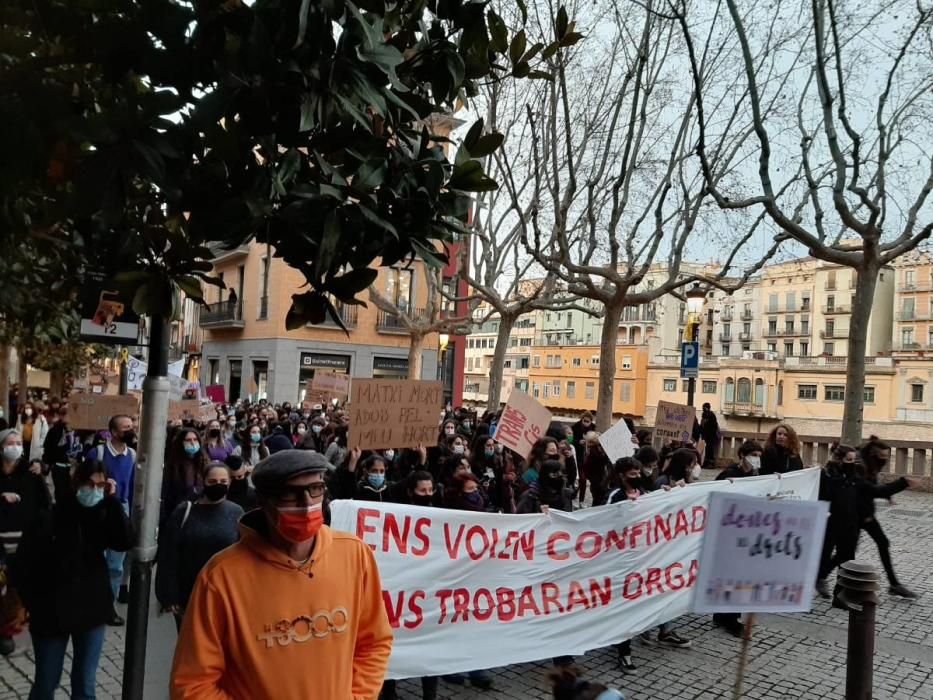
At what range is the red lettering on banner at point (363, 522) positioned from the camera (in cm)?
463

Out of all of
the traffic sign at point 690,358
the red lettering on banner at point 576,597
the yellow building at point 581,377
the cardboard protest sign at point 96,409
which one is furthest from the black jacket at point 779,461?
the yellow building at point 581,377

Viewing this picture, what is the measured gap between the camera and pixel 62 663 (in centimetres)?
401

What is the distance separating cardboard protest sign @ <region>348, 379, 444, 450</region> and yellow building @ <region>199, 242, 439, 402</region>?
23.8m

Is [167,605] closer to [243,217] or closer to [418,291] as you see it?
[243,217]

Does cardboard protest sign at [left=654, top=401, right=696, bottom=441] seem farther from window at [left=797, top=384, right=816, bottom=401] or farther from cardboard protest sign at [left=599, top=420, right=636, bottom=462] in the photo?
window at [left=797, top=384, right=816, bottom=401]

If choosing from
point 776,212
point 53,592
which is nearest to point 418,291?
point 776,212

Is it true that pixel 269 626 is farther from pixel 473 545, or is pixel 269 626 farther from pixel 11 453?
pixel 11 453

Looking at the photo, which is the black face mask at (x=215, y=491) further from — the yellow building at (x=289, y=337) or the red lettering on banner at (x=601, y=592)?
the yellow building at (x=289, y=337)

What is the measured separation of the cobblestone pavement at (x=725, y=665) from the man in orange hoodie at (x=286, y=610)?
9.73 ft

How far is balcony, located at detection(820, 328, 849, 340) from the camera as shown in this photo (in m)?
85.3

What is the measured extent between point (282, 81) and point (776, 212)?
11.2 m

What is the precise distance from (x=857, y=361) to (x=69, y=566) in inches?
517

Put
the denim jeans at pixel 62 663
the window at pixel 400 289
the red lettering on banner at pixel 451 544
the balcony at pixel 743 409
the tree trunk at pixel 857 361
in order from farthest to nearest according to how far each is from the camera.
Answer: the balcony at pixel 743 409, the window at pixel 400 289, the tree trunk at pixel 857 361, the red lettering on banner at pixel 451 544, the denim jeans at pixel 62 663

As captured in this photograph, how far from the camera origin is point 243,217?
8.62 feet
